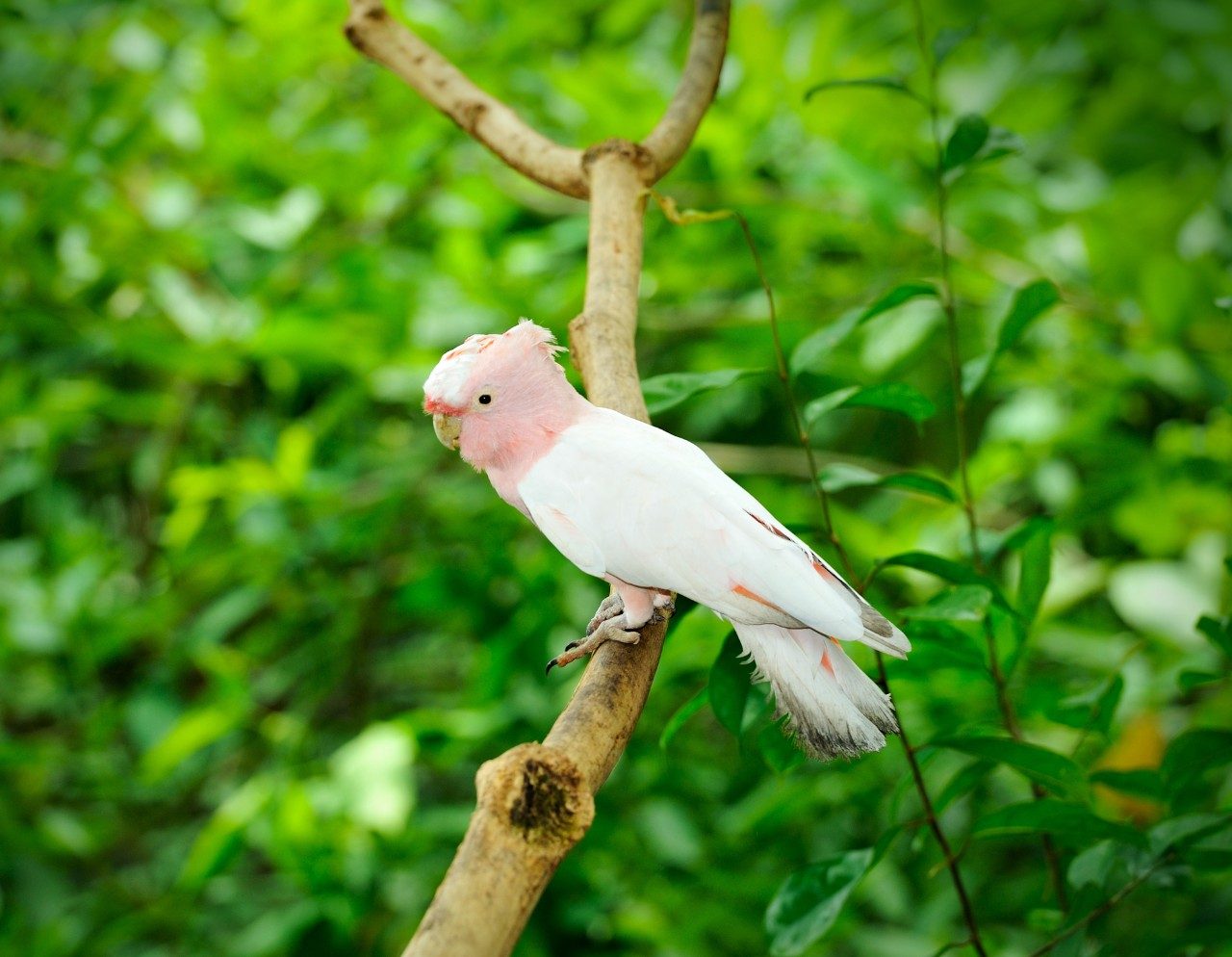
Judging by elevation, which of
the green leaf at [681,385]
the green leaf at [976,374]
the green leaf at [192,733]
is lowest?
the green leaf at [192,733]

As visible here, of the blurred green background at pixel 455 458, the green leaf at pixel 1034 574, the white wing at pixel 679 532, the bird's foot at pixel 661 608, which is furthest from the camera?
the blurred green background at pixel 455 458

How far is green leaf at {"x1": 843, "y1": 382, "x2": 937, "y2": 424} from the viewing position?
85 cm

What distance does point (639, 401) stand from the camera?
0.85m

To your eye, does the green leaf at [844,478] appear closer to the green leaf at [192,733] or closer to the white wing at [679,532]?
the white wing at [679,532]

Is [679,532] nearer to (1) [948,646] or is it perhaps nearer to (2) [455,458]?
(1) [948,646]

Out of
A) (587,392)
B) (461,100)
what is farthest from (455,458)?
(587,392)

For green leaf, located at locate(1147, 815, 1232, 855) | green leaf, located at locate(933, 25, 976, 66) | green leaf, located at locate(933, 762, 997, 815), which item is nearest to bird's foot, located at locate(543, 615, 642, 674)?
green leaf, located at locate(933, 762, 997, 815)

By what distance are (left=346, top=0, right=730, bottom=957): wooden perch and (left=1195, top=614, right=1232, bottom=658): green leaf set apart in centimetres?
45

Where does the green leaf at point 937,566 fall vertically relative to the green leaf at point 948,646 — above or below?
above

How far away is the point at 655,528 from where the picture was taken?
658mm

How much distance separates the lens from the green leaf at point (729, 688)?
827mm

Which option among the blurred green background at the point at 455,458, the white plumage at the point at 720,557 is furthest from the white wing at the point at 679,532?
the blurred green background at the point at 455,458

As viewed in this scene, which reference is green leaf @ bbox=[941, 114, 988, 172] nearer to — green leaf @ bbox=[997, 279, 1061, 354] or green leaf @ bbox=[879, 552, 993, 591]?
green leaf @ bbox=[997, 279, 1061, 354]

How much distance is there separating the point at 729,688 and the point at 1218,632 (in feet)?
1.29
